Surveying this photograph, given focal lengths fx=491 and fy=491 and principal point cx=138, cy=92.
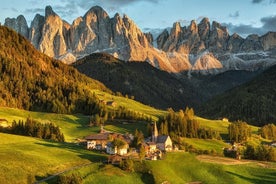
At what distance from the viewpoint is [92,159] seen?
4574 inches

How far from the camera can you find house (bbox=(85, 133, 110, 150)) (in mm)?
143262

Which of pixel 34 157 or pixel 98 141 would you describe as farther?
pixel 98 141

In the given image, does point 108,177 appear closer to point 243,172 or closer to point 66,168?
point 66,168

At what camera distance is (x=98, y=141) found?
151875 millimetres

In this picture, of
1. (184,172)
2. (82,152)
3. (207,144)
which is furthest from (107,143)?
(207,144)

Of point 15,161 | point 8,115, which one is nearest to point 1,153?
point 15,161

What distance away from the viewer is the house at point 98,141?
143 meters

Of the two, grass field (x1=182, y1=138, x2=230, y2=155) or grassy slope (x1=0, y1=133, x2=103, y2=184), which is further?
grass field (x1=182, y1=138, x2=230, y2=155)

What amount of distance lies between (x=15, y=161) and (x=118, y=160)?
79.8ft

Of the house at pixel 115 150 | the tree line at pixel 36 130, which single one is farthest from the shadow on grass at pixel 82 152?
the tree line at pixel 36 130

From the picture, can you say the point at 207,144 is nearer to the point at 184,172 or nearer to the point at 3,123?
the point at 184,172

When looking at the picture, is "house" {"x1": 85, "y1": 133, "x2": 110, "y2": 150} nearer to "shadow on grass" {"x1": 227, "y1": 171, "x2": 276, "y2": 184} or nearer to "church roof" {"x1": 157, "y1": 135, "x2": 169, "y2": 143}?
"church roof" {"x1": 157, "y1": 135, "x2": 169, "y2": 143}

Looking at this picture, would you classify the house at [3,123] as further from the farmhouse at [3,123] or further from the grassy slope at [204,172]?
the grassy slope at [204,172]

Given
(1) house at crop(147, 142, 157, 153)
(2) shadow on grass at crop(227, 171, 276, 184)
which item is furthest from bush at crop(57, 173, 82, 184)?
(1) house at crop(147, 142, 157, 153)
